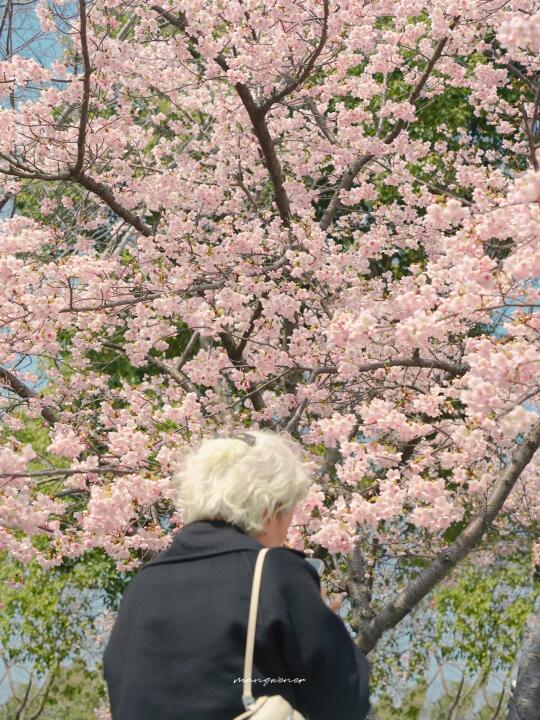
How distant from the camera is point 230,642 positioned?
64.8 inches

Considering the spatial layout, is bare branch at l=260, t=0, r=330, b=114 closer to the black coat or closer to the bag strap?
the black coat

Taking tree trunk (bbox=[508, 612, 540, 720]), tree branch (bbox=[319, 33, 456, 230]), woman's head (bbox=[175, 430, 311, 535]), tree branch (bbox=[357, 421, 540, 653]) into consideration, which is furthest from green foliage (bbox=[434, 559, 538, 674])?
woman's head (bbox=[175, 430, 311, 535])

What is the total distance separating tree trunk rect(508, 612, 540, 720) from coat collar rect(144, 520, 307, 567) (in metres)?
2.90

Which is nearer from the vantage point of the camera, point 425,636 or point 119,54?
point 119,54

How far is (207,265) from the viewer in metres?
5.69

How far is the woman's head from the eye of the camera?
1814 mm

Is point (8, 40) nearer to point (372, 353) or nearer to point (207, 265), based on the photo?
point (207, 265)

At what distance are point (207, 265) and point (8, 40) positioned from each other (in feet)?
6.04

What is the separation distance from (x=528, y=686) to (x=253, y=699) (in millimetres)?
3005

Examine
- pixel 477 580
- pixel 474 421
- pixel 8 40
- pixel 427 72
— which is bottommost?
pixel 477 580

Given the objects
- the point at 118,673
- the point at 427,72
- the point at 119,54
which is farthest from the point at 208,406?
the point at 118,673

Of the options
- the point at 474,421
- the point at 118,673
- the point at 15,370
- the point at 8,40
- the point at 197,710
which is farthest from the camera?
the point at 15,370

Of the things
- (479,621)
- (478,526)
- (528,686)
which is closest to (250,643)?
(478,526)

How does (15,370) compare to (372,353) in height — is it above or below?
below
